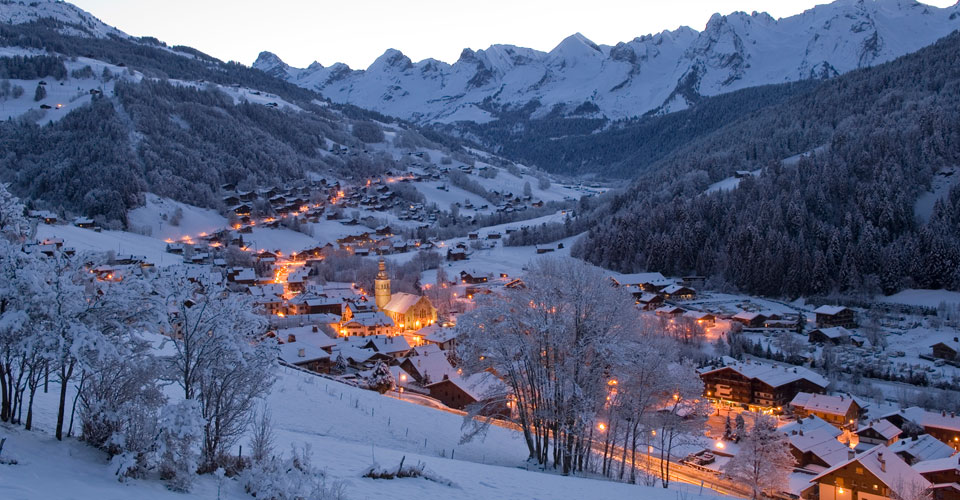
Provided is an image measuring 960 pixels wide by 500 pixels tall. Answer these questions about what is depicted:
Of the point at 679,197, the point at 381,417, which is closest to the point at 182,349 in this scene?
the point at 381,417

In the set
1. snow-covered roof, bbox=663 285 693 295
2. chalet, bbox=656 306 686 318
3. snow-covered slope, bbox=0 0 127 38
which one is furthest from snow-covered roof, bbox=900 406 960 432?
snow-covered slope, bbox=0 0 127 38

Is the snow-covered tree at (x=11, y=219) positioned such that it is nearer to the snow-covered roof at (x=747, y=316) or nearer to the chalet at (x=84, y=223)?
the snow-covered roof at (x=747, y=316)

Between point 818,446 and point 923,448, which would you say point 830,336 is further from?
point 818,446

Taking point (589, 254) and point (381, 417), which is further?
point (589, 254)

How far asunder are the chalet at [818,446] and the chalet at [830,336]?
16507mm

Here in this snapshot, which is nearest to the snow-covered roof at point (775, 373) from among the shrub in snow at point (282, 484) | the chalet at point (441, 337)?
the chalet at point (441, 337)

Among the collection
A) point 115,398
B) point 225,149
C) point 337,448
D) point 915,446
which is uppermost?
point 225,149

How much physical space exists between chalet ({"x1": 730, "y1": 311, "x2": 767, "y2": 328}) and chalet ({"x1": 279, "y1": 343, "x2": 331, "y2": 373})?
3350cm

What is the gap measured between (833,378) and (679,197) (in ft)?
135

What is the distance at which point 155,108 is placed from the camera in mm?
99750

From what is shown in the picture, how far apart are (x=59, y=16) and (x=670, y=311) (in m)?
182

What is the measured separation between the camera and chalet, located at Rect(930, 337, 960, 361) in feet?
126

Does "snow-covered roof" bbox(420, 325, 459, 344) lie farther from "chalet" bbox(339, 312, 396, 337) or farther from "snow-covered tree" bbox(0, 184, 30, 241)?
"snow-covered tree" bbox(0, 184, 30, 241)

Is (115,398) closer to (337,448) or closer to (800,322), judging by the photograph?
(337,448)
